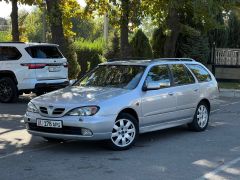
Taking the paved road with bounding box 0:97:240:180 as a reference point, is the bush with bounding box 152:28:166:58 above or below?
above

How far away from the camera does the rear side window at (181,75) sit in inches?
387

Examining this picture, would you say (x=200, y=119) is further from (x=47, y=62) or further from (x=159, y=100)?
(x=47, y=62)

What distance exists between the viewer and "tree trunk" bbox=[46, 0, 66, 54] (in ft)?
57.3

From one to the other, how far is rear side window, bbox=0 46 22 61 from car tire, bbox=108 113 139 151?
291 inches

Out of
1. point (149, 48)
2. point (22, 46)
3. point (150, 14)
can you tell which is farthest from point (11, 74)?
point (149, 48)

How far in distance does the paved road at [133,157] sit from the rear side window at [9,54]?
490cm

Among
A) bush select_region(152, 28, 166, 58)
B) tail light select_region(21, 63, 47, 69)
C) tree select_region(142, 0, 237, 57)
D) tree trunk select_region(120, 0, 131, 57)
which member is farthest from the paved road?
bush select_region(152, 28, 166, 58)

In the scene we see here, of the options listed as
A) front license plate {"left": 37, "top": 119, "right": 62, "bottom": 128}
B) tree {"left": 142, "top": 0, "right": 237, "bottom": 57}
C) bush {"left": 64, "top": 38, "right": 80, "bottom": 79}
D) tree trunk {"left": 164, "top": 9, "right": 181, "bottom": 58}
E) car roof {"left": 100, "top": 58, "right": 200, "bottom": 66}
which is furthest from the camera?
bush {"left": 64, "top": 38, "right": 80, "bottom": 79}

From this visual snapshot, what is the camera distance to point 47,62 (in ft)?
49.9

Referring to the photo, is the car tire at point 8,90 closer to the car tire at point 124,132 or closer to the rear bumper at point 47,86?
the rear bumper at point 47,86

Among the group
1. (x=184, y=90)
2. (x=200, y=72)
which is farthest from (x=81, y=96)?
(x=200, y=72)

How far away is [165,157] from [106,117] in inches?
43.4

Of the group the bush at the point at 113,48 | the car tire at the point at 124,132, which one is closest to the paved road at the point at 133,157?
the car tire at the point at 124,132

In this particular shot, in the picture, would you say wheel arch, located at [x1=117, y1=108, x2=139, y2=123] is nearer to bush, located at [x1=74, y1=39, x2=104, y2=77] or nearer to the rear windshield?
the rear windshield
